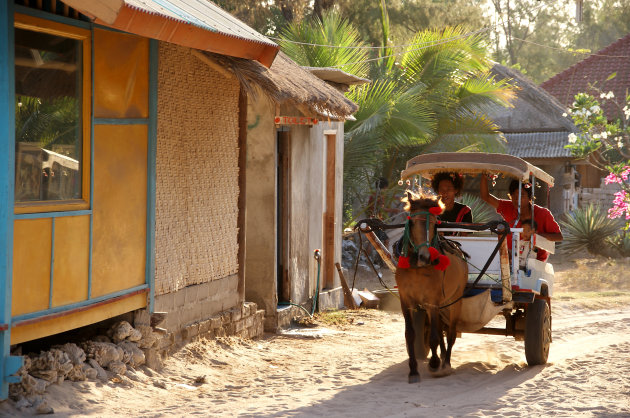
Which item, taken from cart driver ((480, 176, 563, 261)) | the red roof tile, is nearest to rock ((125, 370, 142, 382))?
cart driver ((480, 176, 563, 261))

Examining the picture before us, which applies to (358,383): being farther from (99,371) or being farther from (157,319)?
(99,371)

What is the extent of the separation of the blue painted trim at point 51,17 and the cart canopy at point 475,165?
377 centimetres

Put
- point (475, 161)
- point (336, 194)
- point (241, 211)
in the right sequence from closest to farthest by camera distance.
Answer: point (475, 161) → point (241, 211) → point (336, 194)

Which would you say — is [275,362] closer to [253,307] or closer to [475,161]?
[253,307]

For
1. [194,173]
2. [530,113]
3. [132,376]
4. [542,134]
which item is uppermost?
[530,113]

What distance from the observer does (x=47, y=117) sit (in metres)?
6.34

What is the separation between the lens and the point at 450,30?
19.0 metres

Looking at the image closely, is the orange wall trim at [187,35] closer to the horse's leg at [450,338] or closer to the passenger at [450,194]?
the passenger at [450,194]

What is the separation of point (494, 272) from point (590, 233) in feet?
45.1

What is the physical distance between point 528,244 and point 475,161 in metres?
1.09

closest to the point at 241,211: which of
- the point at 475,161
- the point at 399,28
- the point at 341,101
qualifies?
the point at 341,101

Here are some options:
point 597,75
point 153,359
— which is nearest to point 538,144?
point 597,75

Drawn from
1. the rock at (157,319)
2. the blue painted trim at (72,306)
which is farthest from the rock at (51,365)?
the rock at (157,319)

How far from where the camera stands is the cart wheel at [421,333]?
9.00m
